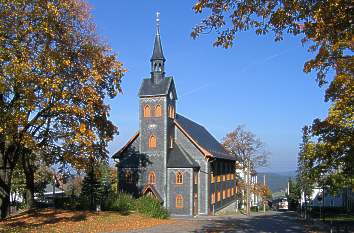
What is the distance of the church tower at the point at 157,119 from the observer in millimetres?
51500

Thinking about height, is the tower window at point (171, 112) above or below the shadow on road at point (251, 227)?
above

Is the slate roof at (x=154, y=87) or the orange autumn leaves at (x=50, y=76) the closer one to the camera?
the orange autumn leaves at (x=50, y=76)

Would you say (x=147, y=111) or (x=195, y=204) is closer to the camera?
(x=147, y=111)

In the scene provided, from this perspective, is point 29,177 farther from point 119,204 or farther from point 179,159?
point 179,159

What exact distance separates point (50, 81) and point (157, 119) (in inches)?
1246

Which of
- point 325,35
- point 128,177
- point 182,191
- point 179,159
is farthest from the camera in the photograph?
point 128,177

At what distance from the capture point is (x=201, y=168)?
54.0 metres

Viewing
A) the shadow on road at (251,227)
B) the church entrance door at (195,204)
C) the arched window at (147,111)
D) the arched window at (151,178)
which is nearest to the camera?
the shadow on road at (251,227)

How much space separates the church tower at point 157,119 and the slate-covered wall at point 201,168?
4.14 ft

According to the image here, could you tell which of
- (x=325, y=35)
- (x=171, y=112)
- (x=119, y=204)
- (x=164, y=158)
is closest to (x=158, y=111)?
(x=171, y=112)

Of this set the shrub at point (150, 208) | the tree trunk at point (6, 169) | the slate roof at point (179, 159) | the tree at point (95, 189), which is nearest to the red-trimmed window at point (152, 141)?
the slate roof at point (179, 159)

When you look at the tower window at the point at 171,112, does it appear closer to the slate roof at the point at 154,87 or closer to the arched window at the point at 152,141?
the slate roof at the point at 154,87

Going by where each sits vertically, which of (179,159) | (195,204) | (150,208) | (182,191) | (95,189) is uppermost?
(179,159)

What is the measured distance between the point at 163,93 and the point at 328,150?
2917 centimetres
